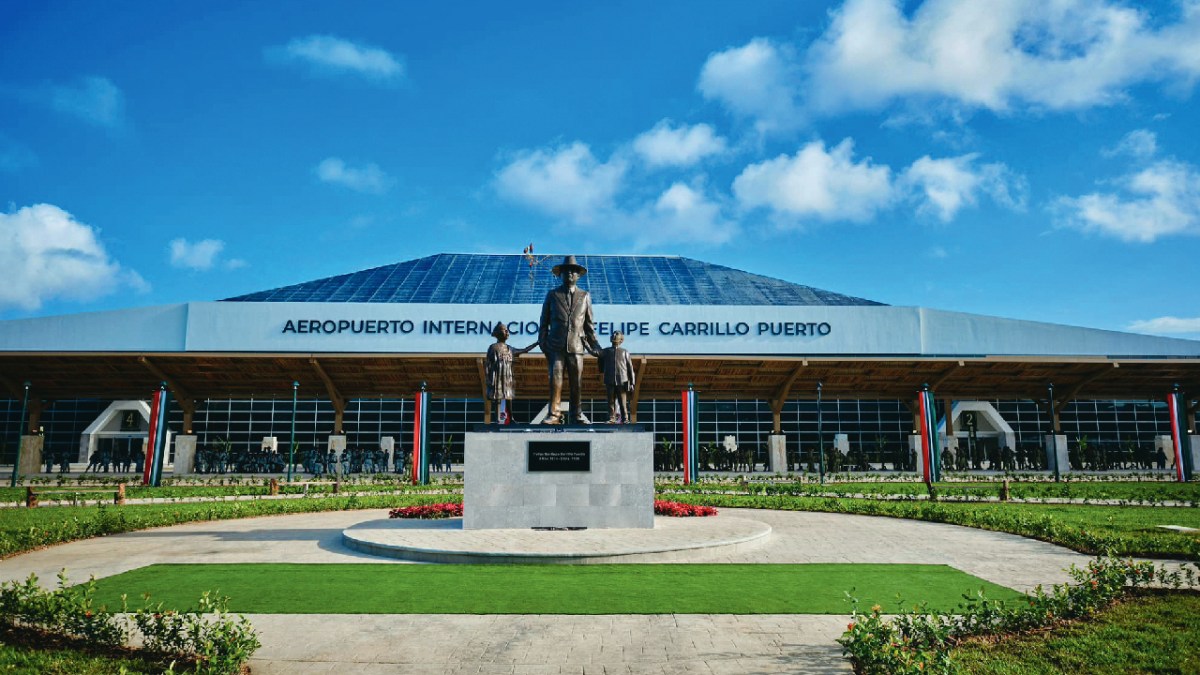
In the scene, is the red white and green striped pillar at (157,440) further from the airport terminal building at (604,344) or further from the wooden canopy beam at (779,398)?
the wooden canopy beam at (779,398)

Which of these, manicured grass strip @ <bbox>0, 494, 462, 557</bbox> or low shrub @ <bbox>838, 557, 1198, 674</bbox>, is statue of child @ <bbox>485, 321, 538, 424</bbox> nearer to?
manicured grass strip @ <bbox>0, 494, 462, 557</bbox>

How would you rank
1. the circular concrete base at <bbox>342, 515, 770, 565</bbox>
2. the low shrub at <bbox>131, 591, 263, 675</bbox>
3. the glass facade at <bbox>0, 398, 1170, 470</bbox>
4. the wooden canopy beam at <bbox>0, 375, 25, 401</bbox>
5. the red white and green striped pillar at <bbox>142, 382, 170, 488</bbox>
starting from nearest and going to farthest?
1. the low shrub at <bbox>131, 591, 263, 675</bbox>
2. the circular concrete base at <bbox>342, 515, 770, 565</bbox>
3. the red white and green striped pillar at <bbox>142, 382, 170, 488</bbox>
4. the wooden canopy beam at <bbox>0, 375, 25, 401</bbox>
5. the glass facade at <bbox>0, 398, 1170, 470</bbox>

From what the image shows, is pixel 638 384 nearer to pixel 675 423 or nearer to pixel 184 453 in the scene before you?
pixel 675 423

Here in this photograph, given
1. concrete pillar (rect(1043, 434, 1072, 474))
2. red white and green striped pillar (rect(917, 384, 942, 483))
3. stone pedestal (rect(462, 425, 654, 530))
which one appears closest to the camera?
stone pedestal (rect(462, 425, 654, 530))

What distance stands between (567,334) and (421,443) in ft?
56.1

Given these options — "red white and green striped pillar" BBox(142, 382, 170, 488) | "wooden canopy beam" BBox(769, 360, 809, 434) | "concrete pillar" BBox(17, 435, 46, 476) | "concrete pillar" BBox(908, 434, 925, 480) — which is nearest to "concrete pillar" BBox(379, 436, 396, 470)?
"red white and green striped pillar" BBox(142, 382, 170, 488)

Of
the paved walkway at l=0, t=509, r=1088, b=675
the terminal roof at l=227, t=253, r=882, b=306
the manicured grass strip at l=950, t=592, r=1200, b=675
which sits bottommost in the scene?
the paved walkway at l=0, t=509, r=1088, b=675

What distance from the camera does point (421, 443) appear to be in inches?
1166

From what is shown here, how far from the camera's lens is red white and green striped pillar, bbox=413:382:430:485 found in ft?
96.3

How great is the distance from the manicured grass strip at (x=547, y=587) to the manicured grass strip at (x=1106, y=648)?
4.08 ft

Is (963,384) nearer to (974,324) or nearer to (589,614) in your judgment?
(974,324)

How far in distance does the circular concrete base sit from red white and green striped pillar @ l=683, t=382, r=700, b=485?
14.7 metres

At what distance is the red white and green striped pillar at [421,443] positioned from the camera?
2934 centimetres

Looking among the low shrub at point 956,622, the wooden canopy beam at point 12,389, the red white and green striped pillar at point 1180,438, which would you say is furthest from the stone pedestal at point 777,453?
the wooden canopy beam at point 12,389
